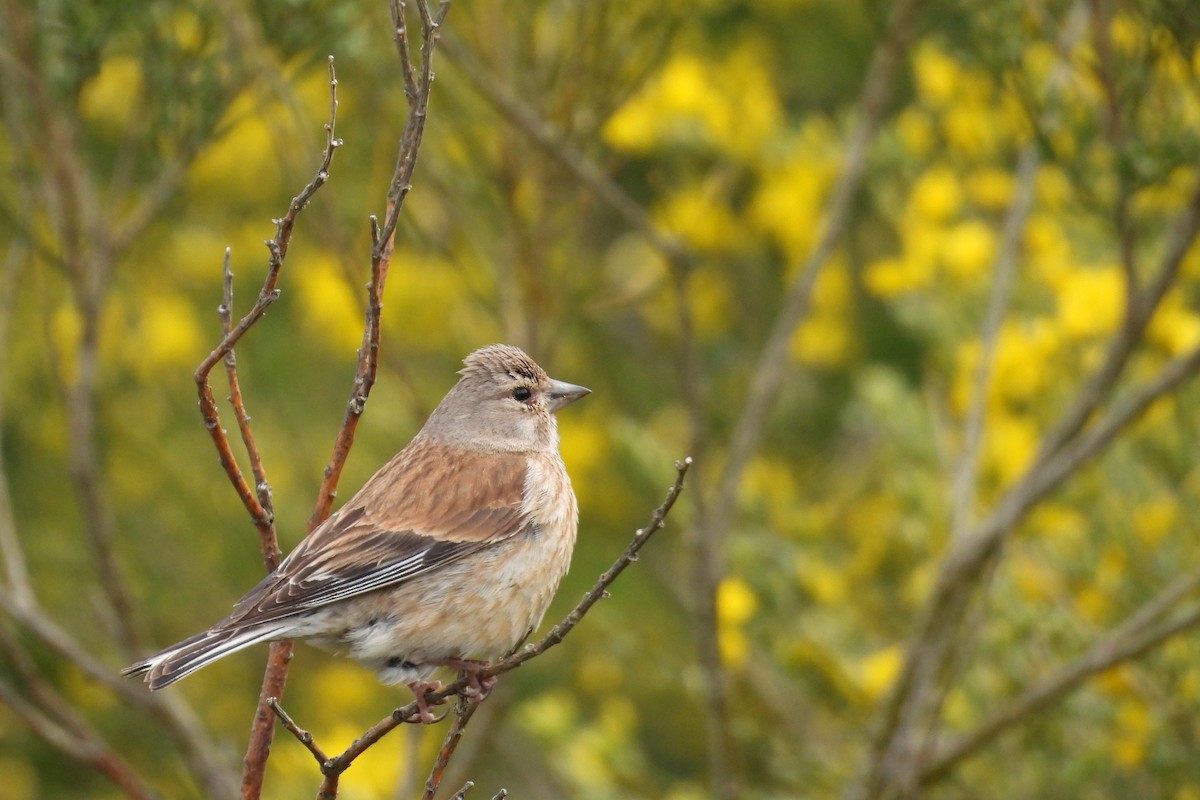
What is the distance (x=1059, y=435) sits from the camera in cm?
477

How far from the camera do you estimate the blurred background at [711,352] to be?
478 cm

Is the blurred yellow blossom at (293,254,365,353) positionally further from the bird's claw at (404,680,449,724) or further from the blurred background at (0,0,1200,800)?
the bird's claw at (404,680,449,724)

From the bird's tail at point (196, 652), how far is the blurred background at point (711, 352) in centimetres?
94

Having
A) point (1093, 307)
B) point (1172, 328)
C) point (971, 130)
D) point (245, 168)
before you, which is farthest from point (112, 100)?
point (1172, 328)

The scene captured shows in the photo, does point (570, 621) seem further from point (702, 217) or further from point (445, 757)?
point (702, 217)

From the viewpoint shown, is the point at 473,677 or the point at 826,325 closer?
the point at 473,677

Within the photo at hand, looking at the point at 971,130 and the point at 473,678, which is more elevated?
the point at 971,130

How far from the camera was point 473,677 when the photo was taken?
3273 millimetres

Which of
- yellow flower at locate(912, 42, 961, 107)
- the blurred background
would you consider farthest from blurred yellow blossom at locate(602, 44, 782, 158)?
yellow flower at locate(912, 42, 961, 107)

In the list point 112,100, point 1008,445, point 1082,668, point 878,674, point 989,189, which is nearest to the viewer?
point 1082,668

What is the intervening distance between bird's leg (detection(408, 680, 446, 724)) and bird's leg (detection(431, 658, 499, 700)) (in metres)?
0.07

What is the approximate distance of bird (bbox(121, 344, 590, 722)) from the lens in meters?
3.69

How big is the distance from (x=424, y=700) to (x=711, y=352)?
427 cm

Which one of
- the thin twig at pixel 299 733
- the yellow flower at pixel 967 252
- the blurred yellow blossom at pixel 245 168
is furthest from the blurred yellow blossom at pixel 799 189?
the thin twig at pixel 299 733
